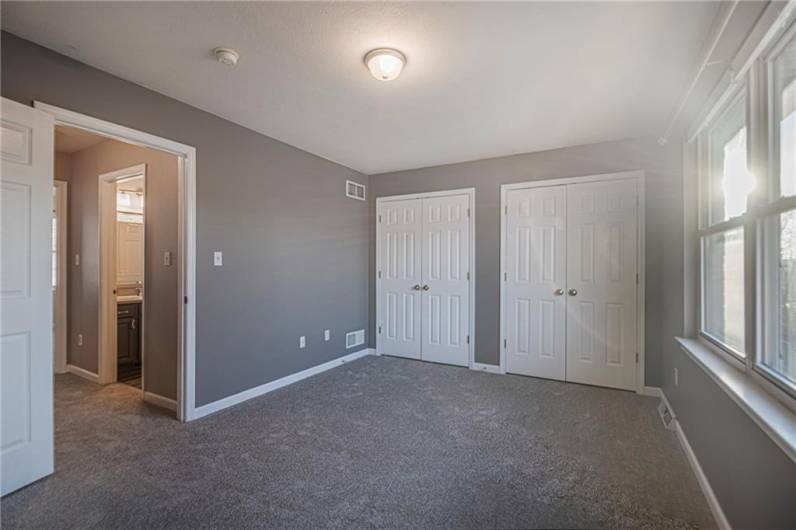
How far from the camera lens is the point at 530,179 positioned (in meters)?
3.94

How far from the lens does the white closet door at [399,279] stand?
461 cm

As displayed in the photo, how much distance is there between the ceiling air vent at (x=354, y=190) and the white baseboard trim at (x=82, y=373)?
3.34 m

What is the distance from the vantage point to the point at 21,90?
6.49 ft

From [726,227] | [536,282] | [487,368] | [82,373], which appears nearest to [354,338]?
[487,368]

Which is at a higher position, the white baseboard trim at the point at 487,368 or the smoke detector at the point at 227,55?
the smoke detector at the point at 227,55

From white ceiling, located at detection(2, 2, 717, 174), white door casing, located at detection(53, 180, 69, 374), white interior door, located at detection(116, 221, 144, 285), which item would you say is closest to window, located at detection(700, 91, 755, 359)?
white ceiling, located at detection(2, 2, 717, 174)

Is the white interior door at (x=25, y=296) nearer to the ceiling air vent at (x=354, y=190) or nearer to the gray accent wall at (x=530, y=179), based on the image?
the ceiling air vent at (x=354, y=190)

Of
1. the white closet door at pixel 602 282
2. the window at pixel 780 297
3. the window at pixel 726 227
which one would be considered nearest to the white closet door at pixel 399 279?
the white closet door at pixel 602 282

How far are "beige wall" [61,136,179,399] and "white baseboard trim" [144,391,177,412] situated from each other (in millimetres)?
43

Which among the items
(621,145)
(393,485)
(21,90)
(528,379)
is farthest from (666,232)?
(21,90)

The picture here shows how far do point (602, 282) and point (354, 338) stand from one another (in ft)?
9.57

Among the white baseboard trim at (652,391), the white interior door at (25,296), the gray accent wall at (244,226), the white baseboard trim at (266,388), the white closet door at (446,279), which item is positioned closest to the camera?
the white interior door at (25,296)

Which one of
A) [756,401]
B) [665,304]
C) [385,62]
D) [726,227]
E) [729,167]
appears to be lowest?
[756,401]

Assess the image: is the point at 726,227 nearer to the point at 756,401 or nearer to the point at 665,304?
the point at 756,401
